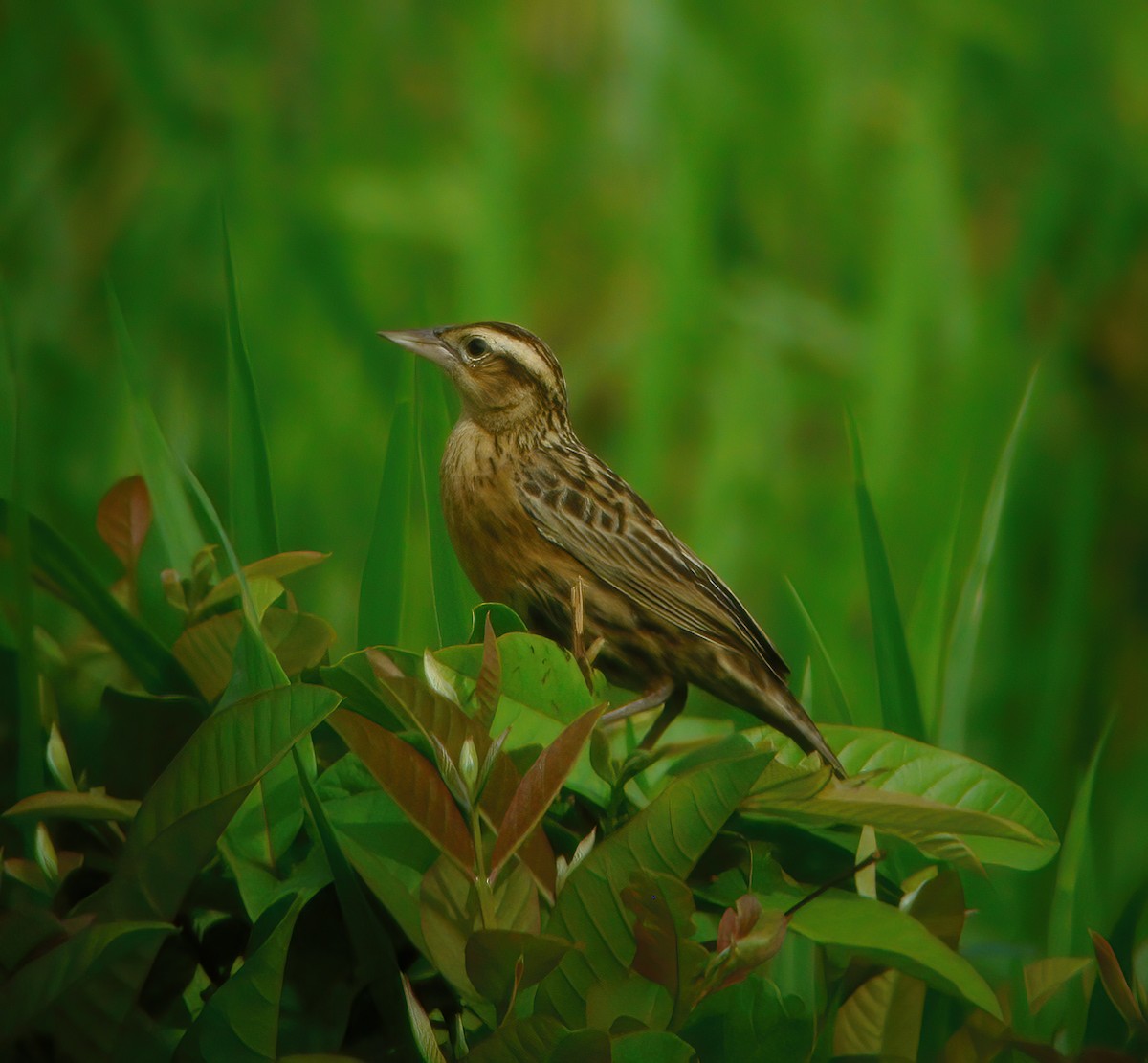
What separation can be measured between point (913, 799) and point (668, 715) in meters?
0.38

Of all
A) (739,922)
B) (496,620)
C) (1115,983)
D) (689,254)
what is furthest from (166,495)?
(689,254)

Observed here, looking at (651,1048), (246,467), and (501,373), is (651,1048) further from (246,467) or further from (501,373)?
(501,373)

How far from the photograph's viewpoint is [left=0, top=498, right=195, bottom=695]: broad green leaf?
766mm

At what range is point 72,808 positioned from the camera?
0.65 metres

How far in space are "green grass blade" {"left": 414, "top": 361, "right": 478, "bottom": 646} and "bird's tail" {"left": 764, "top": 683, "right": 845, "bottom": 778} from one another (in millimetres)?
209

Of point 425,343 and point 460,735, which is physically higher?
point 425,343

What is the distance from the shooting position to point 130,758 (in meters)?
0.72

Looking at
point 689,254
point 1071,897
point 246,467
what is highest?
point 689,254

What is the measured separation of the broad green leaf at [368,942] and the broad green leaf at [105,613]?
0.50 ft

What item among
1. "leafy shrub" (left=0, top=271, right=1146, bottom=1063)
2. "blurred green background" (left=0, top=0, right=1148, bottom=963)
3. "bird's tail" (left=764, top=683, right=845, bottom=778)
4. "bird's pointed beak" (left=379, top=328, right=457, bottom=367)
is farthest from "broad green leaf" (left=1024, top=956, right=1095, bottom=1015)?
"blurred green background" (left=0, top=0, right=1148, bottom=963)

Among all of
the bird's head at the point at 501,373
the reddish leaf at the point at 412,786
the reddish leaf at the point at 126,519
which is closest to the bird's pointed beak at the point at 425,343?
the bird's head at the point at 501,373

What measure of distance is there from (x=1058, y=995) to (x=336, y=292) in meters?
1.40

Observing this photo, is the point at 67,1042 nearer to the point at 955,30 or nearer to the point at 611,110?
the point at 611,110

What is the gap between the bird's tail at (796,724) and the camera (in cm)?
78
